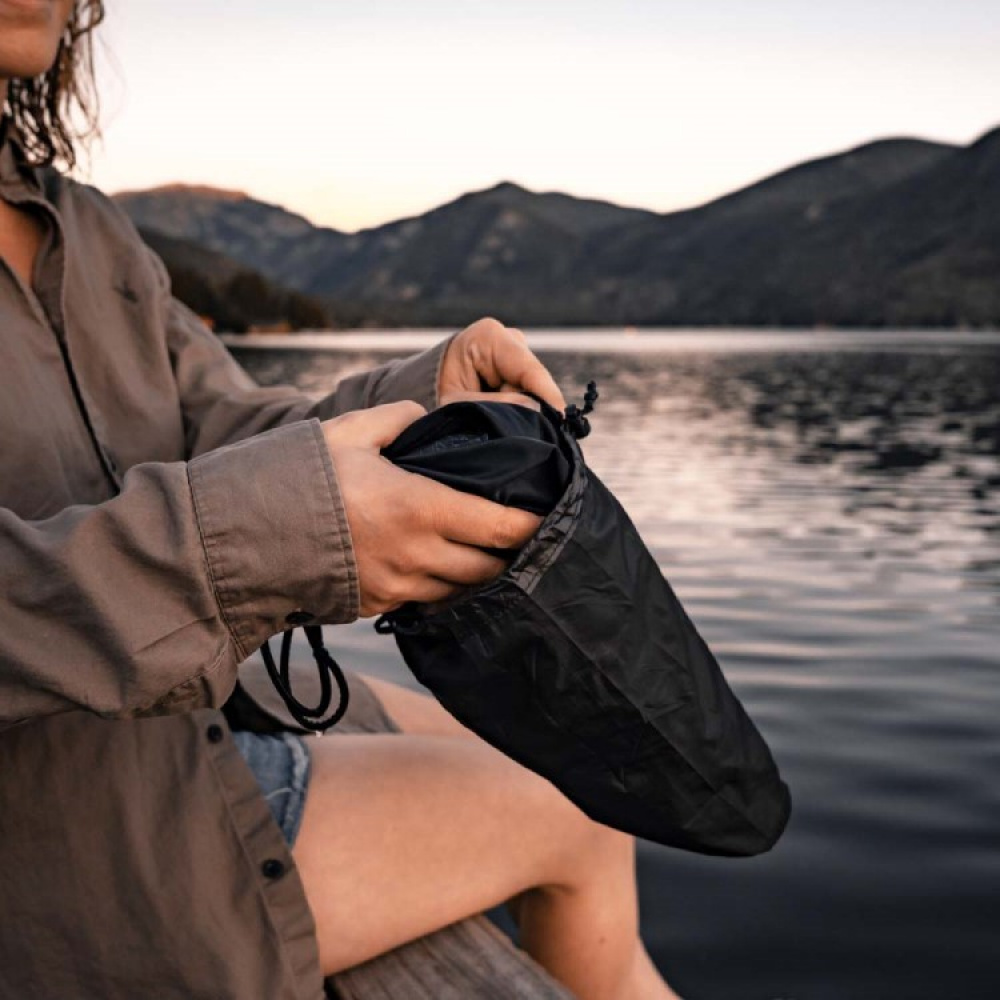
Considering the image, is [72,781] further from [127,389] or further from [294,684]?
[294,684]

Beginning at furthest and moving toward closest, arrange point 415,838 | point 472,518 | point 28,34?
1. point 415,838
2. point 28,34
3. point 472,518

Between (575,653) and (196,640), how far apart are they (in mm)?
462

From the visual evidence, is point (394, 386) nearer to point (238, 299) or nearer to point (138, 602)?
point (138, 602)

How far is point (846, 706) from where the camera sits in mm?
5590

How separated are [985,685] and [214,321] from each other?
118 m

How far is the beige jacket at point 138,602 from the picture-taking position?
1.18 metres

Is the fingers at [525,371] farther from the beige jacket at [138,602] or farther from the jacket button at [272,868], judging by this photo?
the jacket button at [272,868]

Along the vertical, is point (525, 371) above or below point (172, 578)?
above

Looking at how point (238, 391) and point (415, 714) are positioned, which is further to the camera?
point (415, 714)

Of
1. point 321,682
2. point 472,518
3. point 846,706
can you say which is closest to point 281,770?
point 321,682

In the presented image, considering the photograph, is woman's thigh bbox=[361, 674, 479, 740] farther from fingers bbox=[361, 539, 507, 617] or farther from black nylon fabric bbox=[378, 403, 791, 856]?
fingers bbox=[361, 539, 507, 617]

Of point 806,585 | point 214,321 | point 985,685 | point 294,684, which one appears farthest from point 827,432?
point 214,321

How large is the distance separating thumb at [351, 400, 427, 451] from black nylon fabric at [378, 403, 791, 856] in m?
0.02

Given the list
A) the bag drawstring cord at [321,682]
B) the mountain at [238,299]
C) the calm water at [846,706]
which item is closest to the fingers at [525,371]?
the bag drawstring cord at [321,682]
